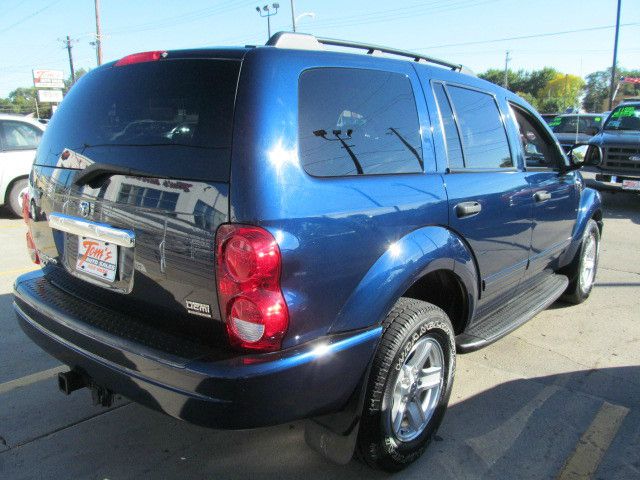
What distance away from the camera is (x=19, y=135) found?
877 cm

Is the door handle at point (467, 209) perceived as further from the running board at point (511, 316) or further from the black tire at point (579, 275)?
the black tire at point (579, 275)

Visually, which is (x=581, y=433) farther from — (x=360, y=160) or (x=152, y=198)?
(x=152, y=198)

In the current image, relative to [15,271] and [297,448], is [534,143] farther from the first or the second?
[15,271]

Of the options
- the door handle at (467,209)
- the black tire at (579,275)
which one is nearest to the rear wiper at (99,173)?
the door handle at (467,209)

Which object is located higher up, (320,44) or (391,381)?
(320,44)

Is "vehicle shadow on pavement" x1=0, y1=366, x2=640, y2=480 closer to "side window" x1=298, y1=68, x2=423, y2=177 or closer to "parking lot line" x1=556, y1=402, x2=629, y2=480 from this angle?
"parking lot line" x1=556, y1=402, x2=629, y2=480

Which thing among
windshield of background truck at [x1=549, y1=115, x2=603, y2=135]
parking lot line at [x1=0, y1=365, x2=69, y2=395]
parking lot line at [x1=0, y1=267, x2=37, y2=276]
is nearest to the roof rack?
parking lot line at [x1=0, y1=365, x2=69, y2=395]

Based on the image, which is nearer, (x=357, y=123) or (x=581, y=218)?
(x=357, y=123)

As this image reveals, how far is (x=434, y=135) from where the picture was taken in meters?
2.73

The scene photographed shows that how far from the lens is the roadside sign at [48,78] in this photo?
184 ft

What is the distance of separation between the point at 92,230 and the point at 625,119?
11.7 metres

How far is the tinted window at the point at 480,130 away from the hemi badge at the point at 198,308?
5.73 feet

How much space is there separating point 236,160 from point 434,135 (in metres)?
1.25

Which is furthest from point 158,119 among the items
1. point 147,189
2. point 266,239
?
point 266,239
